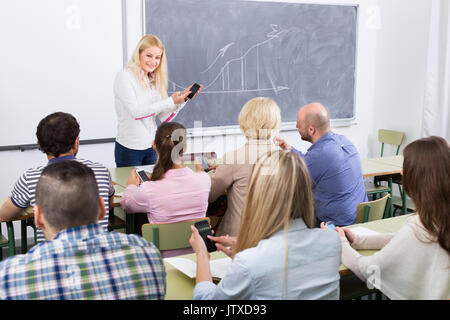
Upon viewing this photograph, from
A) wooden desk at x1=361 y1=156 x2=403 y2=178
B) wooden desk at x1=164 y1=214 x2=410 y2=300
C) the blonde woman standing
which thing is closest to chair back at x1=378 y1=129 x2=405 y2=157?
wooden desk at x1=361 y1=156 x2=403 y2=178

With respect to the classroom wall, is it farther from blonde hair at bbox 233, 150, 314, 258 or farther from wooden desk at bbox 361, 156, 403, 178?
blonde hair at bbox 233, 150, 314, 258

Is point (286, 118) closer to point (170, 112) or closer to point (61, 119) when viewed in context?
point (170, 112)

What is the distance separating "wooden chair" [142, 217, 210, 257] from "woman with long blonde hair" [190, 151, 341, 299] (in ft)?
2.70

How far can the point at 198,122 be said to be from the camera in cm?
528

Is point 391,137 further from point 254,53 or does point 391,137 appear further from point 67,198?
point 67,198

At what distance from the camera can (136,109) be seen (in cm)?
392

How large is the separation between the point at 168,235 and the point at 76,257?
113cm

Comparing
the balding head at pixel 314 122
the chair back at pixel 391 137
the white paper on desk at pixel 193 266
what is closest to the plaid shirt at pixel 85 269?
the white paper on desk at pixel 193 266

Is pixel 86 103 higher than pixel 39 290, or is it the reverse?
pixel 86 103

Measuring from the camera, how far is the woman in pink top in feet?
8.80

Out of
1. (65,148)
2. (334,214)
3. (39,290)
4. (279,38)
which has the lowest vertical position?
(334,214)

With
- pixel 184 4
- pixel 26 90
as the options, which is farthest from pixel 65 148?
pixel 184 4

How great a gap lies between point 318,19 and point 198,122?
189 cm

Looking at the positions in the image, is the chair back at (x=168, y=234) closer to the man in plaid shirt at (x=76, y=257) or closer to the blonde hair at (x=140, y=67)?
the man in plaid shirt at (x=76, y=257)
